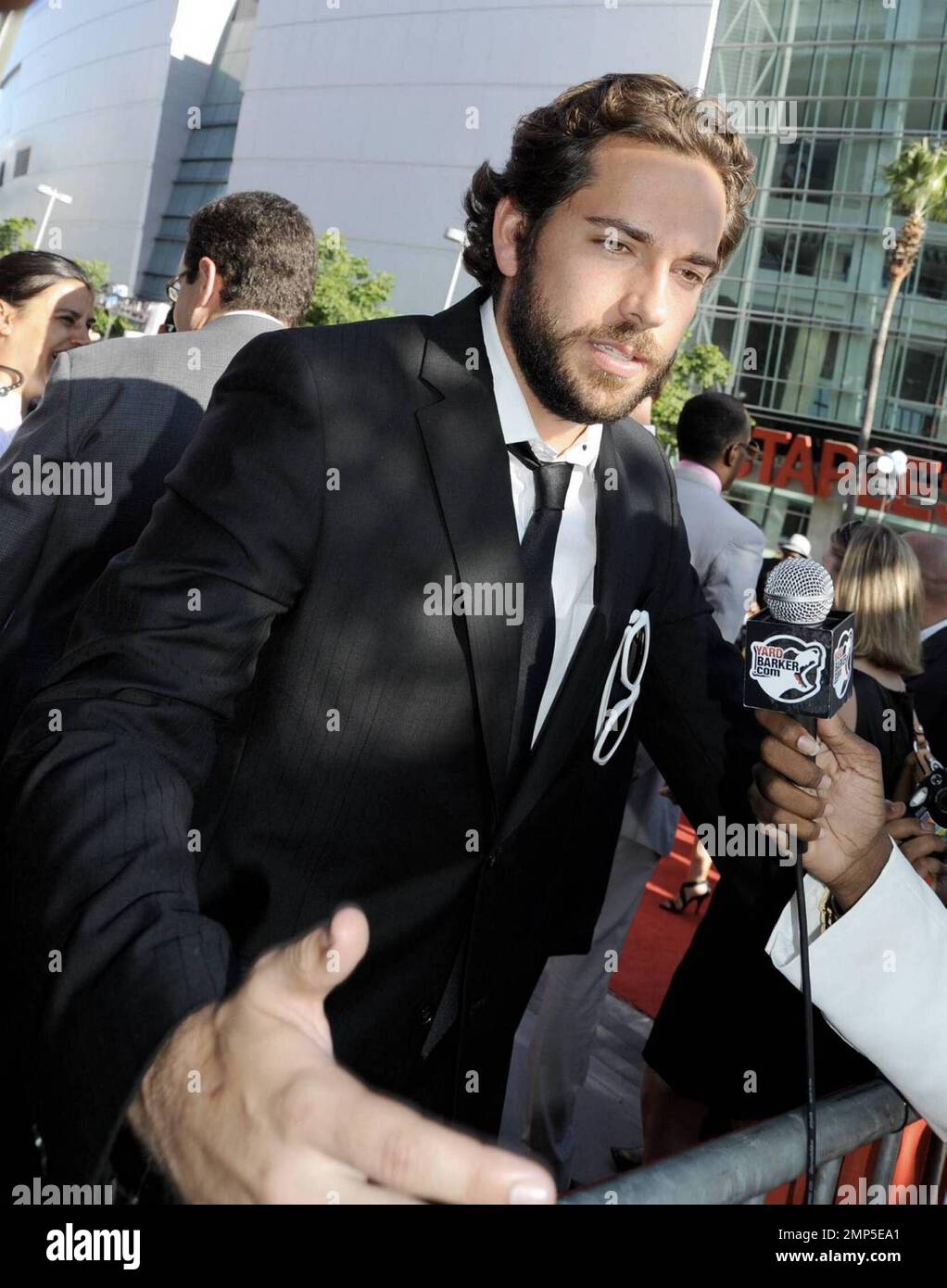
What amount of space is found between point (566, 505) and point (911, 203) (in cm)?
2748

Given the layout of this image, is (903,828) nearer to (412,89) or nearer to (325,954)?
(325,954)

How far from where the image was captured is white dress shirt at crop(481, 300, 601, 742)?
5.50 feet

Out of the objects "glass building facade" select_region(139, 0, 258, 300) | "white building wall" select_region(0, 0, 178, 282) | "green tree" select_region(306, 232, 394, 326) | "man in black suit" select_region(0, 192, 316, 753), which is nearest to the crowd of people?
"man in black suit" select_region(0, 192, 316, 753)

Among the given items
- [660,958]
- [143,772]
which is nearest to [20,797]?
[143,772]

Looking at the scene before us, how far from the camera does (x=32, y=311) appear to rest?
4.10 m

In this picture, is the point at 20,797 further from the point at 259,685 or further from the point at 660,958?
the point at 660,958

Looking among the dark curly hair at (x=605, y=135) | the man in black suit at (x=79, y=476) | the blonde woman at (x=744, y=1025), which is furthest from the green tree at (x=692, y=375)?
the dark curly hair at (x=605, y=135)

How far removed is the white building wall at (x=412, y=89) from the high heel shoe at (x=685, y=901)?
3792 centimetres

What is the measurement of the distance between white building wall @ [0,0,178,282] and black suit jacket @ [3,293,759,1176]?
7147 centimetres

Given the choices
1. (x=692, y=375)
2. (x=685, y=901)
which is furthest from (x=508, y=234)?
(x=692, y=375)

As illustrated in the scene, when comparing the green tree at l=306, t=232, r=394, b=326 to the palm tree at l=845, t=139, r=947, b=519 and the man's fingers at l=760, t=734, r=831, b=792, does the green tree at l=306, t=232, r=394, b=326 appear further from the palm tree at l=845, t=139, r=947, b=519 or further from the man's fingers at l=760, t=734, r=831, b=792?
the man's fingers at l=760, t=734, r=831, b=792

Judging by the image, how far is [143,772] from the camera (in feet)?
3.71

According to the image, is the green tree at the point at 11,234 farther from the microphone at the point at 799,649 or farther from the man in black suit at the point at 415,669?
the microphone at the point at 799,649
